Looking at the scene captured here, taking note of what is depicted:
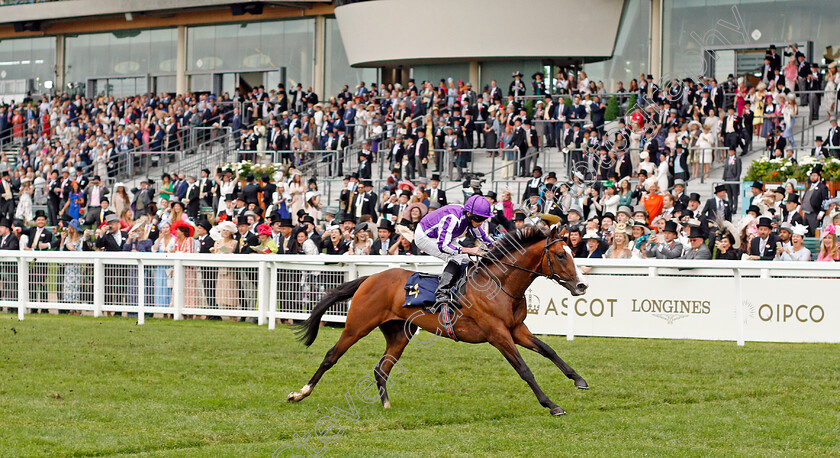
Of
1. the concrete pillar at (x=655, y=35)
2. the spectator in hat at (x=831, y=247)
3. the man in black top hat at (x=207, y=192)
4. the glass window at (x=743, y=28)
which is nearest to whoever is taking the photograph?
the spectator in hat at (x=831, y=247)

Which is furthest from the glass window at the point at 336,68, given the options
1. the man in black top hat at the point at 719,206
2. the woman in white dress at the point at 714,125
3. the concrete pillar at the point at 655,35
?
the man in black top hat at the point at 719,206

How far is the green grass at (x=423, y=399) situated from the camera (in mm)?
6566

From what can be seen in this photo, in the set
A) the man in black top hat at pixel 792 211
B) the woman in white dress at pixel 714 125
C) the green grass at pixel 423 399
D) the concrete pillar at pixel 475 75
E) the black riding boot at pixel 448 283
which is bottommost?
the green grass at pixel 423 399

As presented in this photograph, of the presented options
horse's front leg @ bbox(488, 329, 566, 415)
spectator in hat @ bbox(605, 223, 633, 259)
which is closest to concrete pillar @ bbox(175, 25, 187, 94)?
spectator in hat @ bbox(605, 223, 633, 259)

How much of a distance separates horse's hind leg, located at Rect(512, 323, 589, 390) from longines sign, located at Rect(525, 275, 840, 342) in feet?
13.3

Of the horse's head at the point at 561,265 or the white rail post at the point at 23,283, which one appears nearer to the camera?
the horse's head at the point at 561,265

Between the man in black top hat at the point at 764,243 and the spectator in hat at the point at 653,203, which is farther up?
the spectator in hat at the point at 653,203

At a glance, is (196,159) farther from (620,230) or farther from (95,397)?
(95,397)

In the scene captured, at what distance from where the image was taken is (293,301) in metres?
13.2

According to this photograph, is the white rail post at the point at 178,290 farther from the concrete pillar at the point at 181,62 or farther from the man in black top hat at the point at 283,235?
the concrete pillar at the point at 181,62

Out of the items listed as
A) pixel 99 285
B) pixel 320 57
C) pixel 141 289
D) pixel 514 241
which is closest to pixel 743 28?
pixel 320 57

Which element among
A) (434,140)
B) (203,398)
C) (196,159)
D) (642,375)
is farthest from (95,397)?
(196,159)

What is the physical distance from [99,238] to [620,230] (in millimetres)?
7945

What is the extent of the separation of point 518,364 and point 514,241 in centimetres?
100
